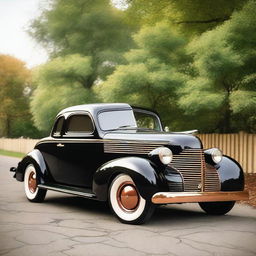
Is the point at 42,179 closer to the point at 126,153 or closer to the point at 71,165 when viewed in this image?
the point at 71,165

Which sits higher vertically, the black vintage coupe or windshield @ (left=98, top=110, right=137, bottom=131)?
windshield @ (left=98, top=110, right=137, bottom=131)

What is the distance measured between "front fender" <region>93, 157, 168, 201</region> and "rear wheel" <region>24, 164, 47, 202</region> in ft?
7.08

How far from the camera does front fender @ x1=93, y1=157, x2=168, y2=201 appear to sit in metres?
6.93

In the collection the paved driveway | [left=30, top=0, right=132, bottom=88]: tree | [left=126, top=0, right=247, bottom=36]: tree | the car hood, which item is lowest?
the paved driveway

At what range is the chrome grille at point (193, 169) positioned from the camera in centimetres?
732

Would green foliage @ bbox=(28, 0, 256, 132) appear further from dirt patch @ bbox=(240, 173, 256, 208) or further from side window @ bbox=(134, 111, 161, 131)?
side window @ bbox=(134, 111, 161, 131)

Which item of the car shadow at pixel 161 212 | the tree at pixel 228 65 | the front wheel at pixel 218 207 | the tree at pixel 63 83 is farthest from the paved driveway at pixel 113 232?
the tree at pixel 63 83

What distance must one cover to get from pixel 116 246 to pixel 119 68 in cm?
1148

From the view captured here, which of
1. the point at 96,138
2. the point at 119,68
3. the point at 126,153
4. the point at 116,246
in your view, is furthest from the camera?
the point at 119,68

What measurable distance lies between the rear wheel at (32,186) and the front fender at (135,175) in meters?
2.16

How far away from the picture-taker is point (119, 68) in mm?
16703

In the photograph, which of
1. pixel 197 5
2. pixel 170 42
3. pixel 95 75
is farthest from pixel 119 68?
pixel 95 75

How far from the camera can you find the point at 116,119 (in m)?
8.64

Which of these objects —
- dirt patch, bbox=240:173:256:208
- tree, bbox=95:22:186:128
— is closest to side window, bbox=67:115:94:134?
dirt patch, bbox=240:173:256:208
